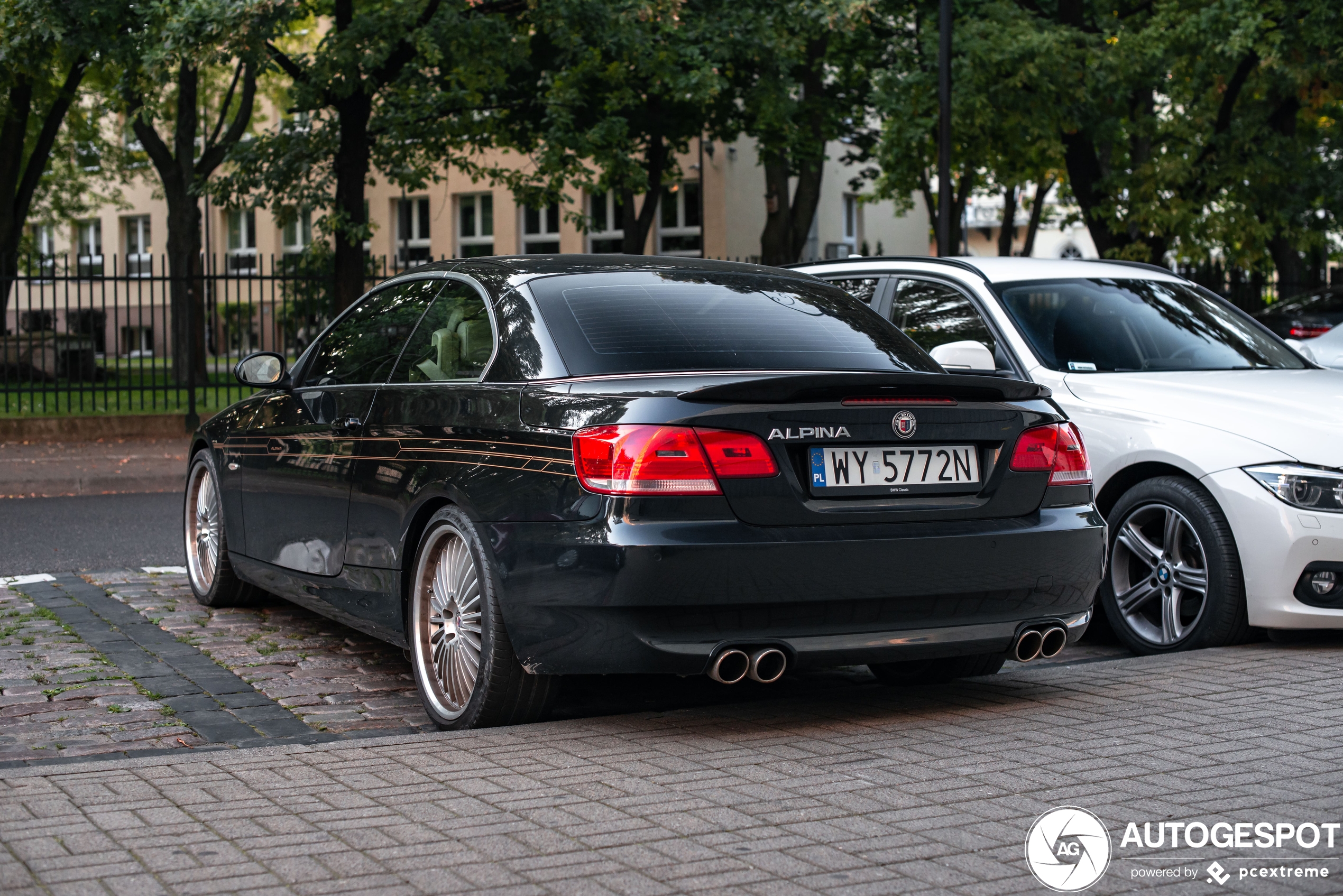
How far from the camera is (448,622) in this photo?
16.4 ft

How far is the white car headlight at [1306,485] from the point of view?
581 cm

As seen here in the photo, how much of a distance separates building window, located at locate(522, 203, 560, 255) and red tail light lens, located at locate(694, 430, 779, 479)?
3495 cm

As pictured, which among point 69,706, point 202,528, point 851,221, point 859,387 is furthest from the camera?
point 851,221

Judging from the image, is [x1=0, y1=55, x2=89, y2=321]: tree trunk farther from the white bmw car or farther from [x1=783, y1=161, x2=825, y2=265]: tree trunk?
the white bmw car

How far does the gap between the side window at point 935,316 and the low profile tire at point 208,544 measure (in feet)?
10.9

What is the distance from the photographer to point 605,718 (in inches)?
195

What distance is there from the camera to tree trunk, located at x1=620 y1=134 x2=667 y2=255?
25406 millimetres

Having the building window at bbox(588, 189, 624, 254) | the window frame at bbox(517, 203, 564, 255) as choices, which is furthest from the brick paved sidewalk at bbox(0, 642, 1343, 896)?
the window frame at bbox(517, 203, 564, 255)

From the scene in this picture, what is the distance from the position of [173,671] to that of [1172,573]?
157 inches

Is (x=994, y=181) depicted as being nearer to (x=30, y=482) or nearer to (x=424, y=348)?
(x=30, y=482)

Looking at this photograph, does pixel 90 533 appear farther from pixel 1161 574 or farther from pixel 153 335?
pixel 153 335

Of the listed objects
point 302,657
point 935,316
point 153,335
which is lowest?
point 302,657

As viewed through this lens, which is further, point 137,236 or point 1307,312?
point 137,236

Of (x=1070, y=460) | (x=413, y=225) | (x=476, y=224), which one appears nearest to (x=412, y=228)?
(x=413, y=225)
